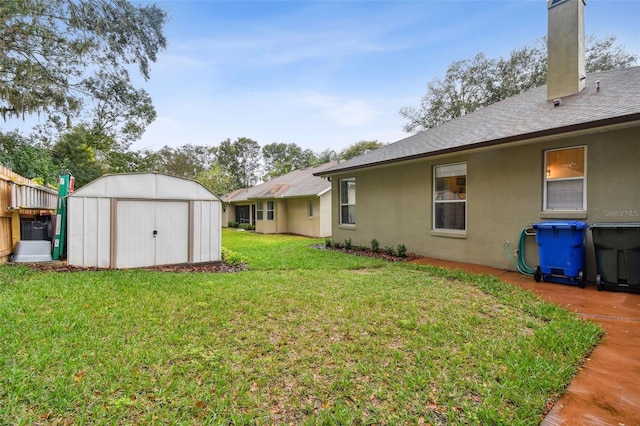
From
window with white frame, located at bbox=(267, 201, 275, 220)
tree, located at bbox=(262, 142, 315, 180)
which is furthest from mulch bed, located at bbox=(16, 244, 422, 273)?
tree, located at bbox=(262, 142, 315, 180)

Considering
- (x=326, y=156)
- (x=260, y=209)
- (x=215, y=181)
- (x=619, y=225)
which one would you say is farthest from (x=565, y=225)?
(x=326, y=156)

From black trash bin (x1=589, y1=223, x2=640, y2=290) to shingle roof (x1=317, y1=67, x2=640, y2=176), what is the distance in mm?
1769

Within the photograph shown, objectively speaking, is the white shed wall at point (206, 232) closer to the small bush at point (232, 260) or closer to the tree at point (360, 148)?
the small bush at point (232, 260)

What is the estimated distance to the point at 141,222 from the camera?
7.77 meters

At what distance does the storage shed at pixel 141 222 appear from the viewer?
7.17 m

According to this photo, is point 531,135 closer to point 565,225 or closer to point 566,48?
point 565,225

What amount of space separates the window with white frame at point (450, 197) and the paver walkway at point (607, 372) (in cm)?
346

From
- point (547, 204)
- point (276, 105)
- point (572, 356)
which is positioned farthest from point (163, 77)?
point (572, 356)

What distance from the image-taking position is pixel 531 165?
21.6ft

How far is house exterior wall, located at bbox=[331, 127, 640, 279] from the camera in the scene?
547cm

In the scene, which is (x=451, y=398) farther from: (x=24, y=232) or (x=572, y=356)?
(x=24, y=232)

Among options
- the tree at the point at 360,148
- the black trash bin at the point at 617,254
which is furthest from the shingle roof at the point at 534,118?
the tree at the point at 360,148

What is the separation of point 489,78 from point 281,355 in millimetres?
27213

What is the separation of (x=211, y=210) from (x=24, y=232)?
5114 millimetres
